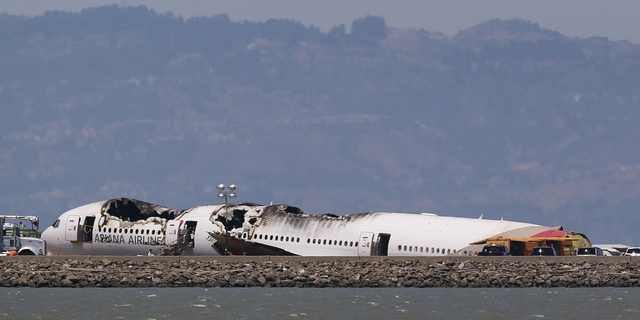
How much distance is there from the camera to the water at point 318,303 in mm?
43344

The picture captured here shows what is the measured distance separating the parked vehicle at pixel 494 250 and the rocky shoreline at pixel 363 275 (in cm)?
285

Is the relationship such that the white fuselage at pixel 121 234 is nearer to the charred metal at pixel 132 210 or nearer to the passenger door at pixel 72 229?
the passenger door at pixel 72 229

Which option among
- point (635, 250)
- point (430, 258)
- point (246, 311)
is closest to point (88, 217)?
point (430, 258)

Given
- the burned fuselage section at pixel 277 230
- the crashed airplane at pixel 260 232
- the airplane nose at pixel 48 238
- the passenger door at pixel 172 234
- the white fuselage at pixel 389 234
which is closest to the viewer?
the white fuselage at pixel 389 234

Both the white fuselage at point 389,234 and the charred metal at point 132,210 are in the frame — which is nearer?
the white fuselage at point 389,234

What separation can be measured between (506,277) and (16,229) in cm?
4611

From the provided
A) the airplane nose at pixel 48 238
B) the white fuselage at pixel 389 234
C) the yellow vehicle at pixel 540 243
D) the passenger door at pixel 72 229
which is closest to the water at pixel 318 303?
the yellow vehicle at pixel 540 243

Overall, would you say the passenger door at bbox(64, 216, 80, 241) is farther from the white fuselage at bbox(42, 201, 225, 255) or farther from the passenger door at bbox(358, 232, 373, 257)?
the passenger door at bbox(358, 232, 373, 257)

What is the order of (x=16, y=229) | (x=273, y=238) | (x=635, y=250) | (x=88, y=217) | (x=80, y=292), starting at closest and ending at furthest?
(x=80, y=292) < (x=273, y=238) < (x=88, y=217) < (x=16, y=229) < (x=635, y=250)

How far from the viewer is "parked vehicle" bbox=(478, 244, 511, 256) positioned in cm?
6262

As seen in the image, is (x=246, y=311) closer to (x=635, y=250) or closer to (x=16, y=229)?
(x=16, y=229)

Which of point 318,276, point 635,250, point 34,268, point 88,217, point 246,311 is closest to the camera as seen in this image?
point 246,311

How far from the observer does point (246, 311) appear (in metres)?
44.6

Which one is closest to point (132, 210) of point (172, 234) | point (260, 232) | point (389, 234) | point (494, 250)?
point (172, 234)
